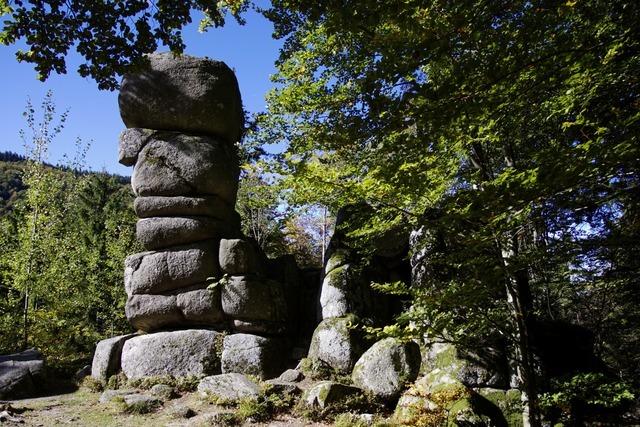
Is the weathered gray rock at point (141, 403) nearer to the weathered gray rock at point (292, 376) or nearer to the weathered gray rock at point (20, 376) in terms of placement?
the weathered gray rock at point (292, 376)

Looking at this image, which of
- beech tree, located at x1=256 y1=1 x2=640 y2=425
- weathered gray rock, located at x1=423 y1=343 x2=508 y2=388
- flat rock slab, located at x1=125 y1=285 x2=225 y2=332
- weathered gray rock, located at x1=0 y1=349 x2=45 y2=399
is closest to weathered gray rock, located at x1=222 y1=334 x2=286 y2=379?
flat rock slab, located at x1=125 y1=285 x2=225 y2=332

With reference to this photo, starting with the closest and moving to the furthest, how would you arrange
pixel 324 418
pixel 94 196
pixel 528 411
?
1. pixel 528 411
2. pixel 324 418
3. pixel 94 196

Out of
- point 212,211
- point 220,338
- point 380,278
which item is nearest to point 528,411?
point 380,278

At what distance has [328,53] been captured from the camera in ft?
24.2

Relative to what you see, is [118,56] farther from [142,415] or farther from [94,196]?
[94,196]

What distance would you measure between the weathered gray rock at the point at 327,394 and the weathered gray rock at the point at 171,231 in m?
5.85

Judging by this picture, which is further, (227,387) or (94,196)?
(94,196)

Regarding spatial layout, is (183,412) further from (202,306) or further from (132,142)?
(132,142)

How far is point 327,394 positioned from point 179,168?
809 cm

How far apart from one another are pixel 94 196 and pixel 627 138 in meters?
26.4

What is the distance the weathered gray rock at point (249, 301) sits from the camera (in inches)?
448

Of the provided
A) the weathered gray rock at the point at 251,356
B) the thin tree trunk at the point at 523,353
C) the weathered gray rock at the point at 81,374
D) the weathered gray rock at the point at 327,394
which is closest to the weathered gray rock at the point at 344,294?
the weathered gray rock at the point at 251,356

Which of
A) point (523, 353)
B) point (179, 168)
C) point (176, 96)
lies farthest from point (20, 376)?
point (523, 353)

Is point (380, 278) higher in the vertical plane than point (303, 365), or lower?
higher
